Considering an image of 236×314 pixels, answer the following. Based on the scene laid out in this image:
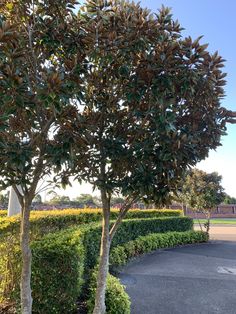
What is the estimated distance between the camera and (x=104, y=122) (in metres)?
3.98

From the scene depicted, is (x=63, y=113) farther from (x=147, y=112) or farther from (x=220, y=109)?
(x=220, y=109)

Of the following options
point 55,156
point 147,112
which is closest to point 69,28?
point 147,112

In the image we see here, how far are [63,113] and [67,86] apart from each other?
19.9 inches

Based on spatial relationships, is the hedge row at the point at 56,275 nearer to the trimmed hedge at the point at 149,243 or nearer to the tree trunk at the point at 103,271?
the tree trunk at the point at 103,271

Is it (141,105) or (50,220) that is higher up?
(141,105)

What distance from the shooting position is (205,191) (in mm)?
15719

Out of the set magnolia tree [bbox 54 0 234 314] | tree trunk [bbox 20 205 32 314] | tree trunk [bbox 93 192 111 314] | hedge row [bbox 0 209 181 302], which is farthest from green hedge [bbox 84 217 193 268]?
magnolia tree [bbox 54 0 234 314]

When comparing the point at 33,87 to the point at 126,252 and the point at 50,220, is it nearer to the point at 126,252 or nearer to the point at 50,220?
the point at 50,220

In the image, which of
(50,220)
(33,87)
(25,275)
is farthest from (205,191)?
(33,87)

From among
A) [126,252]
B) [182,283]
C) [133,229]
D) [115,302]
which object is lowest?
[182,283]

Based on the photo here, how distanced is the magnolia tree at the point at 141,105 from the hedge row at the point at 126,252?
5.55 feet

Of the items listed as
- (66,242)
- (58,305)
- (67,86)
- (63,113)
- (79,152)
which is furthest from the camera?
(66,242)

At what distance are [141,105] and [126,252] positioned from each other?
688cm

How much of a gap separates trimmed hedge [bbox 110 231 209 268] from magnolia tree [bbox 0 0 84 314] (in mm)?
5328
